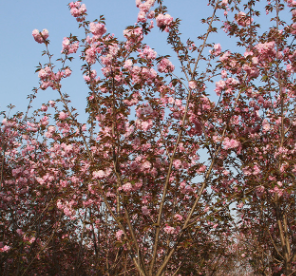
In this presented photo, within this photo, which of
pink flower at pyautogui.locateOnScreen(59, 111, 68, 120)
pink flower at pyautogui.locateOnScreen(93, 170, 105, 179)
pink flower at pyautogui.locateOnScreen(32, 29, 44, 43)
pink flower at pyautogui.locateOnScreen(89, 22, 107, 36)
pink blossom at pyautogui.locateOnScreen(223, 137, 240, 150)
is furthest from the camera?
pink flower at pyautogui.locateOnScreen(59, 111, 68, 120)

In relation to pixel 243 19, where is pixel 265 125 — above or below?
below

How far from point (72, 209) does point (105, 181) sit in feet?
4.89

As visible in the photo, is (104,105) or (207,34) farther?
(207,34)

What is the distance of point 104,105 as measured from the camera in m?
5.38

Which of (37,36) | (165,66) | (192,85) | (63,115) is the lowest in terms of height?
(63,115)

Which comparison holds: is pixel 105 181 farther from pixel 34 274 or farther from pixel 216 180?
pixel 34 274

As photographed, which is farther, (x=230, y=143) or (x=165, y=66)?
(x=165, y=66)

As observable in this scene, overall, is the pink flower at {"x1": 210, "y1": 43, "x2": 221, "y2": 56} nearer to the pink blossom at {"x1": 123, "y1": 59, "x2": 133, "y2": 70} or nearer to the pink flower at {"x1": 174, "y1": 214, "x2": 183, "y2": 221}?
the pink blossom at {"x1": 123, "y1": 59, "x2": 133, "y2": 70}

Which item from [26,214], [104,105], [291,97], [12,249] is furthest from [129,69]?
[26,214]

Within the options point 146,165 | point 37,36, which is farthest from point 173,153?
point 37,36

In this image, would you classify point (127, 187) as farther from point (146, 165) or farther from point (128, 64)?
point (128, 64)

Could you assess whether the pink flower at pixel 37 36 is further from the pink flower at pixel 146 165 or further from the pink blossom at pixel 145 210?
the pink blossom at pixel 145 210

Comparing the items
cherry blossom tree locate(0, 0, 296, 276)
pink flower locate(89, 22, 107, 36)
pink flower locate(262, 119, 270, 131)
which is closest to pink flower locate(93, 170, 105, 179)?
cherry blossom tree locate(0, 0, 296, 276)

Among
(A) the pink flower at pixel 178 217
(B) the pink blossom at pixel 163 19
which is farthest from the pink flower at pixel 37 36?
(A) the pink flower at pixel 178 217
